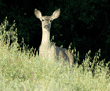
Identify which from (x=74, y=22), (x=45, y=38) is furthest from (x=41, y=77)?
(x=74, y=22)

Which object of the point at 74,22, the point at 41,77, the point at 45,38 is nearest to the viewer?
the point at 41,77

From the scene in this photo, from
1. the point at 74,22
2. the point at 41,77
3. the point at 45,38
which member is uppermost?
the point at 74,22

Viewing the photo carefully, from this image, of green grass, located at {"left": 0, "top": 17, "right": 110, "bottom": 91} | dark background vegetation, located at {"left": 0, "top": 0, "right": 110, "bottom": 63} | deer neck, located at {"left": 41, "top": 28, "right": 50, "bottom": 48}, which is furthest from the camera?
dark background vegetation, located at {"left": 0, "top": 0, "right": 110, "bottom": 63}

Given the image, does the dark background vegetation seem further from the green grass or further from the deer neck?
the green grass

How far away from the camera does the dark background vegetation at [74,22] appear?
8234 mm

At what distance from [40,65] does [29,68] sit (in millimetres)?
238

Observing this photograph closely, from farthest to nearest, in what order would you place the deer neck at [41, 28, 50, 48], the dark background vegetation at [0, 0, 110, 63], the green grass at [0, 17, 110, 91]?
the dark background vegetation at [0, 0, 110, 63] < the deer neck at [41, 28, 50, 48] < the green grass at [0, 17, 110, 91]

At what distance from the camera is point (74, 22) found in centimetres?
838

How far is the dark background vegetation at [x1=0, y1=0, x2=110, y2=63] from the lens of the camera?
823cm

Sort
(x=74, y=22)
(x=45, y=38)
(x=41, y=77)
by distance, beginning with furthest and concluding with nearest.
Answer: (x=74, y=22) → (x=45, y=38) → (x=41, y=77)

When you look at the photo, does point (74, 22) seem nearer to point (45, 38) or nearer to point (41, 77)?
point (45, 38)

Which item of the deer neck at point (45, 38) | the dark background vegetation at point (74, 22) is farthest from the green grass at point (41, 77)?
the dark background vegetation at point (74, 22)

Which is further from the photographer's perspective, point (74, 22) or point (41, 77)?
point (74, 22)

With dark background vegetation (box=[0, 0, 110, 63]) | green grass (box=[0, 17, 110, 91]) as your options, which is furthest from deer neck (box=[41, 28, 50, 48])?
dark background vegetation (box=[0, 0, 110, 63])
